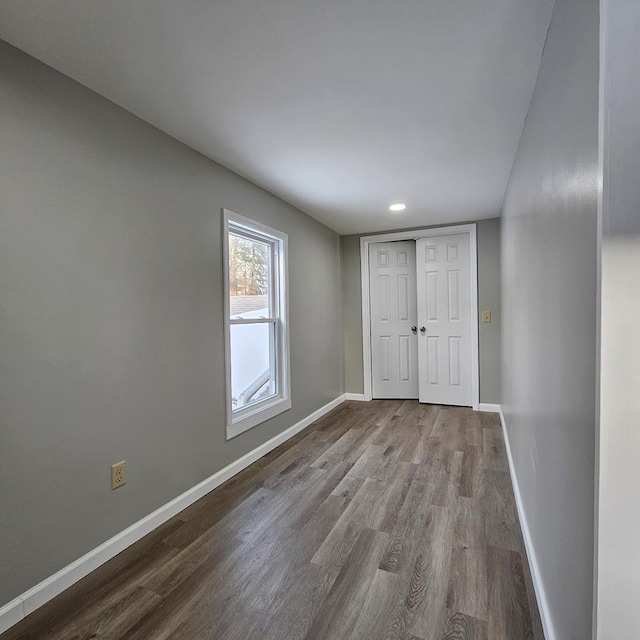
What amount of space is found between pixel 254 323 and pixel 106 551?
1760 mm

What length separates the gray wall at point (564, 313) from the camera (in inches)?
31.9

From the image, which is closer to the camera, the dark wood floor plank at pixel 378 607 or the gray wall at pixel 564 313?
the gray wall at pixel 564 313

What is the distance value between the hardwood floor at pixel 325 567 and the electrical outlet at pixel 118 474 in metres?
0.34

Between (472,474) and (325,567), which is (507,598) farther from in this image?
(472,474)

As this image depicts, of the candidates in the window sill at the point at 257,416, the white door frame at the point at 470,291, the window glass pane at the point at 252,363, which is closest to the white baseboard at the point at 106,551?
the window sill at the point at 257,416

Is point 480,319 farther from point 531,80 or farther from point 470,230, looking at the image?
point 531,80

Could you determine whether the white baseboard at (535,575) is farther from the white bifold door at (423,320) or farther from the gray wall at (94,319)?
the white bifold door at (423,320)

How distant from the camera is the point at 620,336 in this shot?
686mm

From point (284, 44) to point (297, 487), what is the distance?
7.97ft

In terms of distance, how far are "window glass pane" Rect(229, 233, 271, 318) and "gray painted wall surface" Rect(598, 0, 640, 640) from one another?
240 centimetres

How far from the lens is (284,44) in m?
1.43

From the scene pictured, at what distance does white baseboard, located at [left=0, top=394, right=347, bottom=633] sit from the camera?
1.38 m

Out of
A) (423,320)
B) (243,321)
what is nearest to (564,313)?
(243,321)

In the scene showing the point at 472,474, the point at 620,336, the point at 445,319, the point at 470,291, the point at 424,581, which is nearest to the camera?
the point at 620,336
